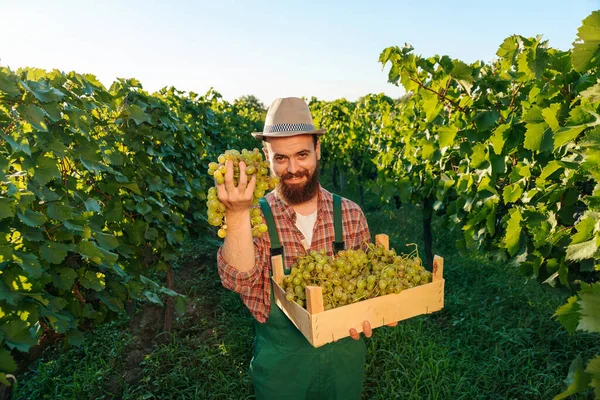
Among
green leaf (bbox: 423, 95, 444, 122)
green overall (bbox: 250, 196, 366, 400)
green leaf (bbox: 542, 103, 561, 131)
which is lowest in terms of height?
green overall (bbox: 250, 196, 366, 400)

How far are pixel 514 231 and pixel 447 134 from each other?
1.22 meters

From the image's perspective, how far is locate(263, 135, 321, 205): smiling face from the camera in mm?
2213

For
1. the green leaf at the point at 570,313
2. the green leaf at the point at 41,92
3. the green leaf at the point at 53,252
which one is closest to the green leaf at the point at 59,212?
the green leaf at the point at 53,252

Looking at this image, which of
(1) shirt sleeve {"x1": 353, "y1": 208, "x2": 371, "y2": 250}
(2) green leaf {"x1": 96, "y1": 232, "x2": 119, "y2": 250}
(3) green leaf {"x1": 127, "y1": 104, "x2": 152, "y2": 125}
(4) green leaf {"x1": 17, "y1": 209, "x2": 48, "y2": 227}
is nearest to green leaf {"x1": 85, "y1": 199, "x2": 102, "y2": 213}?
(2) green leaf {"x1": 96, "y1": 232, "x2": 119, "y2": 250}

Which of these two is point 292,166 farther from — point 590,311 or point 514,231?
point 514,231

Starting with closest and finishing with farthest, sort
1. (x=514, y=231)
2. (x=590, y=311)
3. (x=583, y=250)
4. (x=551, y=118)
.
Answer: (x=590, y=311), (x=583, y=250), (x=551, y=118), (x=514, y=231)

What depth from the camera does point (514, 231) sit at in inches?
114

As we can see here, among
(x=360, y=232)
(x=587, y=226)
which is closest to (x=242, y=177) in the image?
(x=360, y=232)

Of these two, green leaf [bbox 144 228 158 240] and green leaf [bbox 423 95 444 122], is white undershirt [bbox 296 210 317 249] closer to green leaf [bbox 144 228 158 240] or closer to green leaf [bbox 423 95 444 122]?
green leaf [bbox 144 228 158 240]

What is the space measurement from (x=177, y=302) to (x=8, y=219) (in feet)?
4.78

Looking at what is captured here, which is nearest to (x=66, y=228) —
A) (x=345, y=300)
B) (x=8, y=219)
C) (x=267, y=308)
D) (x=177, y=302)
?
(x=8, y=219)

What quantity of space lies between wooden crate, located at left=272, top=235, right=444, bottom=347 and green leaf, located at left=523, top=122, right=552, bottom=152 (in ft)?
3.85

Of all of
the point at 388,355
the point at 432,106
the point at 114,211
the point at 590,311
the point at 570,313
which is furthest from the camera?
the point at 388,355

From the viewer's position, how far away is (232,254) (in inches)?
76.7
